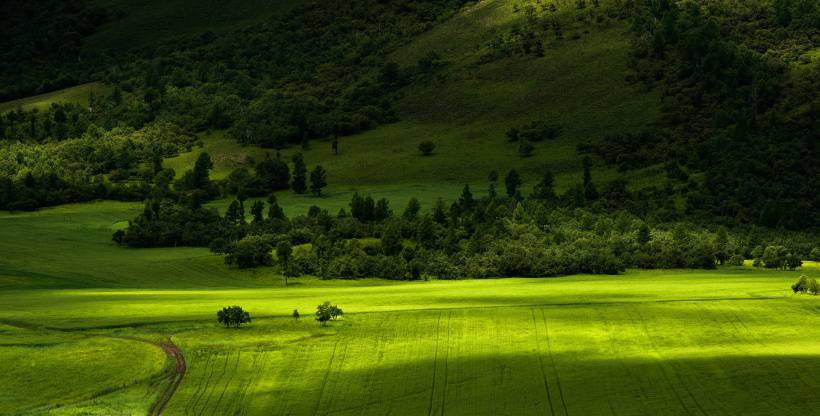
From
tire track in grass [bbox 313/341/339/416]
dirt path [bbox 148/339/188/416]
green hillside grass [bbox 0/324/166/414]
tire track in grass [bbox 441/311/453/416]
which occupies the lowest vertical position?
tire track in grass [bbox 441/311/453/416]

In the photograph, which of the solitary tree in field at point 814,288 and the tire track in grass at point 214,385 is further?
the solitary tree in field at point 814,288

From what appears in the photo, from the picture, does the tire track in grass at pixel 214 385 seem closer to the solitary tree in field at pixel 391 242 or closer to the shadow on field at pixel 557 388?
the shadow on field at pixel 557 388

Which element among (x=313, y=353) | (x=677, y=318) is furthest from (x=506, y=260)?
(x=313, y=353)

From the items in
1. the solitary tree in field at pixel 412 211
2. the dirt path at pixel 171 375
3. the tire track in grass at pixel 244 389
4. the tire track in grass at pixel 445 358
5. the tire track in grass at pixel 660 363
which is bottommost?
the solitary tree in field at pixel 412 211

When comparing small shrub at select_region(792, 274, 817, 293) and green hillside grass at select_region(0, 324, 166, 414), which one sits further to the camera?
small shrub at select_region(792, 274, 817, 293)

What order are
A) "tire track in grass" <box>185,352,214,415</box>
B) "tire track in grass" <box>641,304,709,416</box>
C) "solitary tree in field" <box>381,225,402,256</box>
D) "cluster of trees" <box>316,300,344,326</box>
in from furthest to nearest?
"solitary tree in field" <box>381,225,402,256</box>, "cluster of trees" <box>316,300,344,326</box>, "tire track in grass" <box>185,352,214,415</box>, "tire track in grass" <box>641,304,709,416</box>

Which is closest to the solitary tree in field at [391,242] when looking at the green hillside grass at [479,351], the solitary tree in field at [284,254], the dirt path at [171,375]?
the solitary tree in field at [284,254]

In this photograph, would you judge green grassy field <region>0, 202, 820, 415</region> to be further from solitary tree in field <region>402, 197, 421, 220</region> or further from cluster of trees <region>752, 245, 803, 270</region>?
solitary tree in field <region>402, 197, 421, 220</region>

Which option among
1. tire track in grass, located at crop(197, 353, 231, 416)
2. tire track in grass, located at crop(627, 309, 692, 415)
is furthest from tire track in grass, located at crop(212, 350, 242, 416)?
tire track in grass, located at crop(627, 309, 692, 415)
